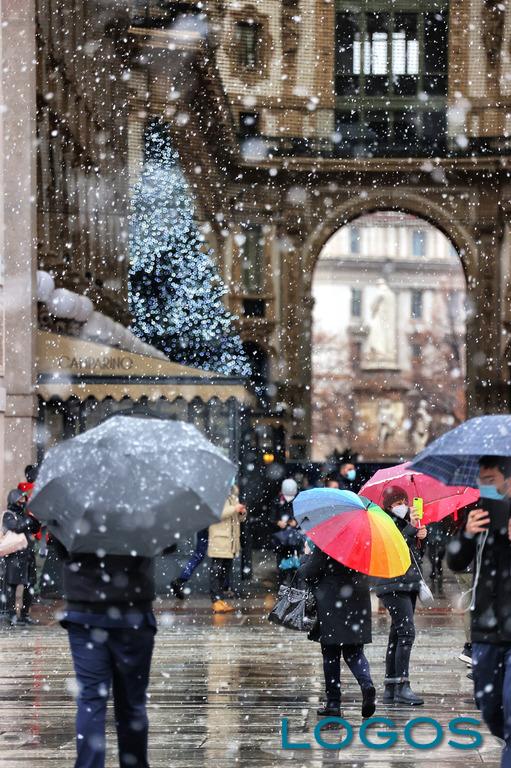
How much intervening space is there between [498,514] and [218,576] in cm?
1335

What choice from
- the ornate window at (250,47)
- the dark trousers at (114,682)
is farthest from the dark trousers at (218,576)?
the ornate window at (250,47)

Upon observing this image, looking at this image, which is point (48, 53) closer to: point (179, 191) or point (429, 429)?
point (179, 191)

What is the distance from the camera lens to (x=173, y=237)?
3888cm

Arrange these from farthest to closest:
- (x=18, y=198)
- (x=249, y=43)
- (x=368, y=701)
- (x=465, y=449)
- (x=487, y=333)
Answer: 1. (x=249, y=43)
2. (x=487, y=333)
3. (x=18, y=198)
4. (x=368, y=701)
5. (x=465, y=449)

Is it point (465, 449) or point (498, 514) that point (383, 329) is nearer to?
point (498, 514)

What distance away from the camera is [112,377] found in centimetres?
2234

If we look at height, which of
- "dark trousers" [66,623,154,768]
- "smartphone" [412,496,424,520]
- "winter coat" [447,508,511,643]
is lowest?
"smartphone" [412,496,424,520]

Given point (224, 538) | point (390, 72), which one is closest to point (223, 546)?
point (224, 538)

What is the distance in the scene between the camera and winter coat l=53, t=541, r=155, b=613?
7281 millimetres

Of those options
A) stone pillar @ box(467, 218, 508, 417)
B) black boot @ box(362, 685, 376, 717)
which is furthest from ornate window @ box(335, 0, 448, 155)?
black boot @ box(362, 685, 376, 717)

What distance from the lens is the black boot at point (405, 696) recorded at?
457 inches

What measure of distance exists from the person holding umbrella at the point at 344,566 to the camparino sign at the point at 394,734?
29cm

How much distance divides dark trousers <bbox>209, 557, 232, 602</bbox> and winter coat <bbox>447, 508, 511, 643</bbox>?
12870 mm

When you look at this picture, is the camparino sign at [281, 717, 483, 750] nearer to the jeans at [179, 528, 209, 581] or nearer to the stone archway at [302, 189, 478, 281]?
the jeans at [179, 528, 209, 581]
